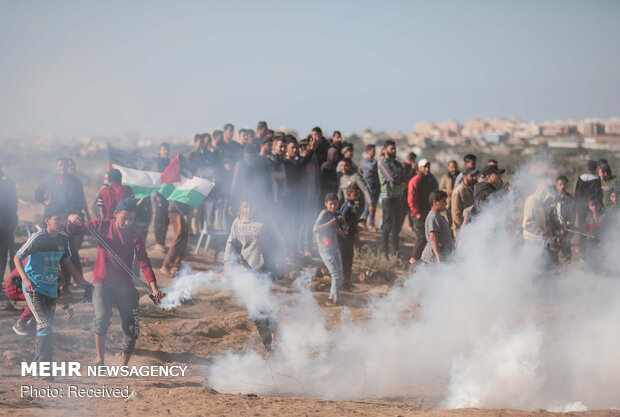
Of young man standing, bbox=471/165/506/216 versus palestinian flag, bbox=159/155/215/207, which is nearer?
young man standing, bbox=471/165/506/216

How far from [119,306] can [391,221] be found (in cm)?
570

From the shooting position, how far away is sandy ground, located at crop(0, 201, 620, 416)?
18.1 ft

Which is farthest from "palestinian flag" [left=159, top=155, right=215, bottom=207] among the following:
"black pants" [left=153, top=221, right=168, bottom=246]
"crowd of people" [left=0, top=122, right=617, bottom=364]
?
"black pants" [left=153, top=221, right=168, bottom=246]

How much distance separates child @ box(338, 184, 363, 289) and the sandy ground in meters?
0.68

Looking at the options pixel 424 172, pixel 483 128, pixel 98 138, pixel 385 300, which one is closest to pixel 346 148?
pixel 424 172

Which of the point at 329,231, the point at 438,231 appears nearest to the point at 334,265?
the point at 329,231

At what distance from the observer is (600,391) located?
6879 mm

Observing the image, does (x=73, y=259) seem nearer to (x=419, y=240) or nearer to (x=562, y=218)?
(x=419, y=240)

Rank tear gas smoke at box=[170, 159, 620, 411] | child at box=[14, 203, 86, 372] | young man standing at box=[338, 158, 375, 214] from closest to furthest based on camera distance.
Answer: child at box=[14, 203, 86, 372] → tear gas smoke at box=[170, 159, 620, 411] → young man standing at box=[338, 158, 375, 214]

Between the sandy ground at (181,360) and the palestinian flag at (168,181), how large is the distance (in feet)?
4.77

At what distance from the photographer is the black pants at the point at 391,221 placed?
1066cm

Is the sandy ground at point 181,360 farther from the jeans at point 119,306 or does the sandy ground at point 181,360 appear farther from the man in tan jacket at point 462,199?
the man in tan jacket at point 462,199

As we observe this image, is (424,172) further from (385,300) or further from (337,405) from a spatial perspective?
(337,405)

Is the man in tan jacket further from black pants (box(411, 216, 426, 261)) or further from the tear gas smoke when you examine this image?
the tear gas smoke
